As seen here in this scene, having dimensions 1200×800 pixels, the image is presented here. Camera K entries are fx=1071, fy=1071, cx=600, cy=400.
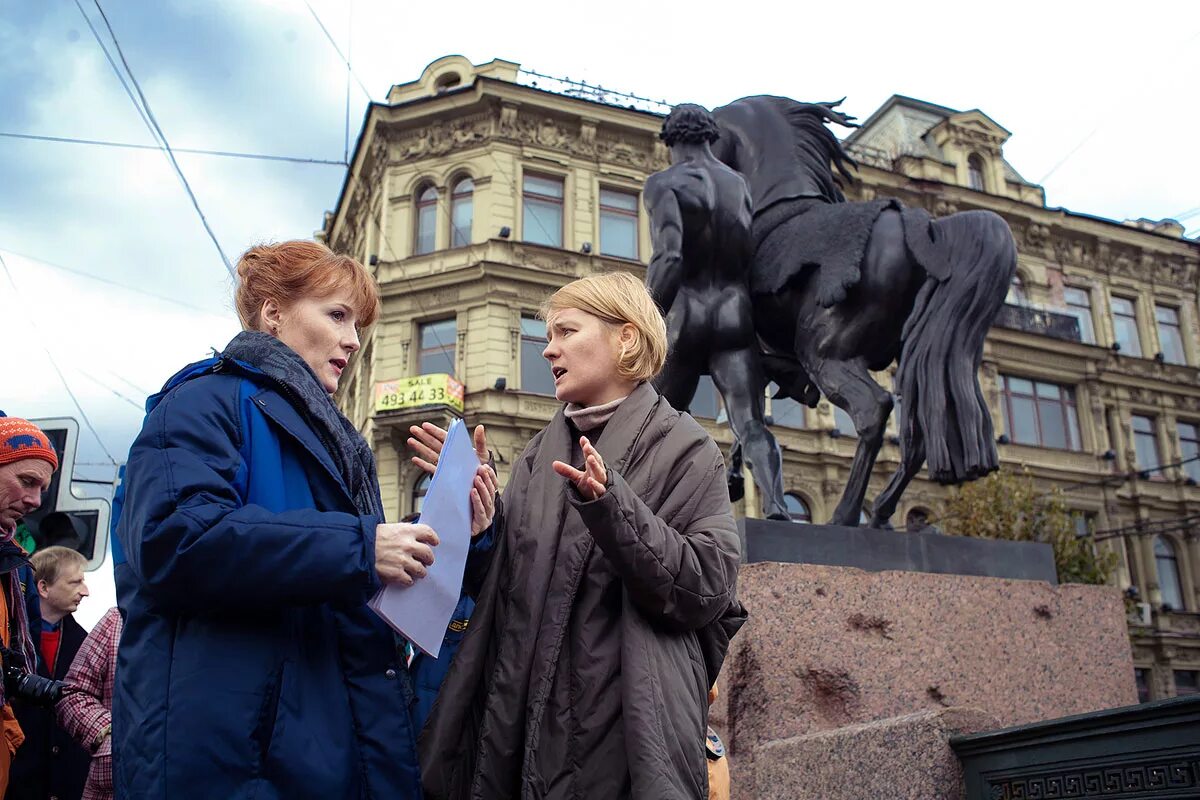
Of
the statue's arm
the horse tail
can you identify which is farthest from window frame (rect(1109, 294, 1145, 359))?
the statue's arm

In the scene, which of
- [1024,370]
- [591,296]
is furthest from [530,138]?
[591,296]

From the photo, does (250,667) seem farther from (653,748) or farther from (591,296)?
(591,296)

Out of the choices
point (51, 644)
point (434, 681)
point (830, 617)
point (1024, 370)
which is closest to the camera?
point (434, 681)

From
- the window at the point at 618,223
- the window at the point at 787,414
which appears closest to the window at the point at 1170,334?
the window at the point at 787,414

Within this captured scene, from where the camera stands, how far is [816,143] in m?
5.85

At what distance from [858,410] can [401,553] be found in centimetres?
352

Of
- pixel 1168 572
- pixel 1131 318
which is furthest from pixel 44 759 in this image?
pixel 1131 318

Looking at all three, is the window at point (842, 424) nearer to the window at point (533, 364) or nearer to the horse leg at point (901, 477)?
the window at point (533, 364)

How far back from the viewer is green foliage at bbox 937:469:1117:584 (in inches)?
820

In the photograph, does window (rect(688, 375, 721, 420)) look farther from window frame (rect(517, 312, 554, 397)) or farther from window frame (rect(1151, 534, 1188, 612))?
window frame (rect(1151, 534, 1188, 612))

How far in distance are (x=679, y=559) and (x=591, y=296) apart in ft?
2.05

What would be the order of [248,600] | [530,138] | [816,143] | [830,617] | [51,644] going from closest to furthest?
[248,600]
[51,644]
[830,617]
[816,143]
[530,138]

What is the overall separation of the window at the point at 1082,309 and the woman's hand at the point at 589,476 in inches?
1202

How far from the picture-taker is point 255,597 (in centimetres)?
165
